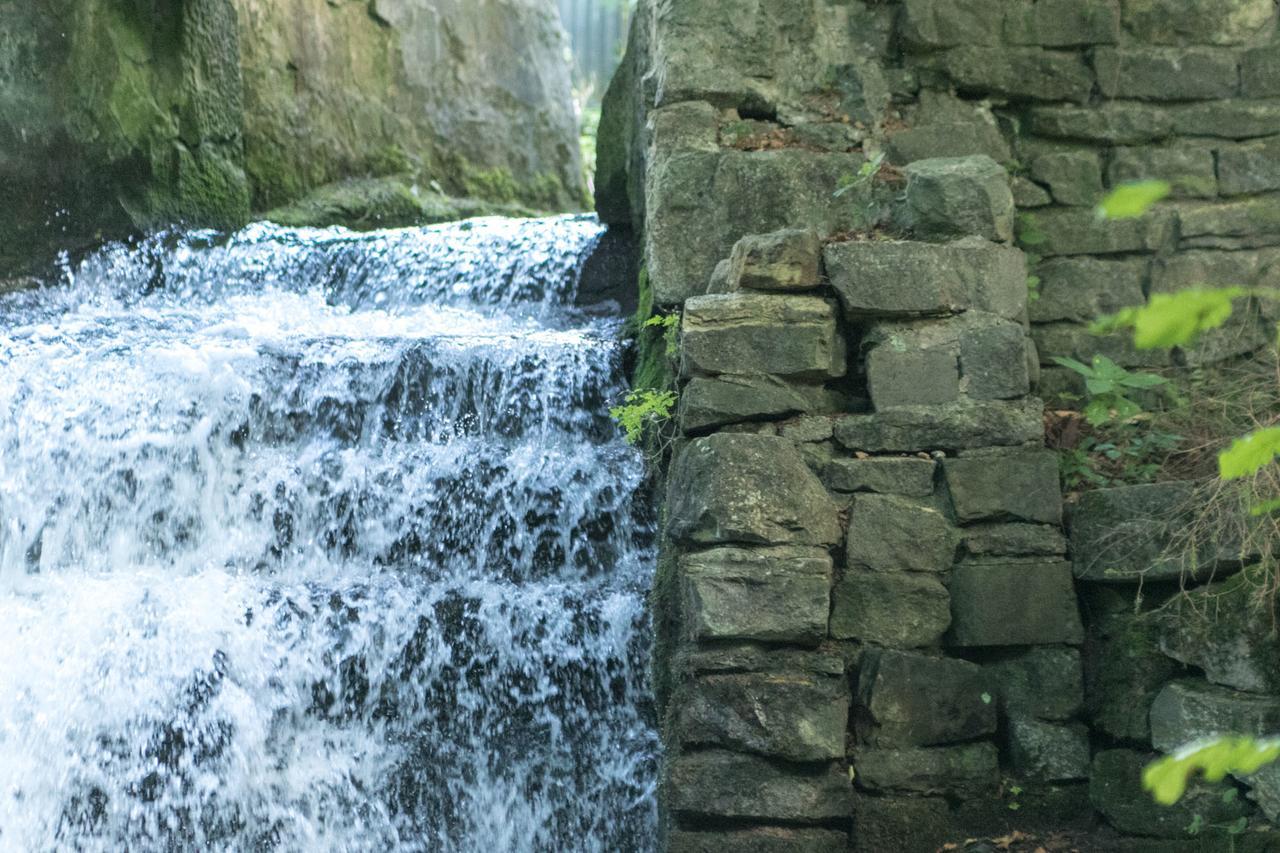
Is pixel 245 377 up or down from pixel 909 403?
up

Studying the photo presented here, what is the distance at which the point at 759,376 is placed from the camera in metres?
3.45

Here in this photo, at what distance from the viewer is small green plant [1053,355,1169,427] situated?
3.70 meters

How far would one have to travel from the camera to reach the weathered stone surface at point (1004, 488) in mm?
3365

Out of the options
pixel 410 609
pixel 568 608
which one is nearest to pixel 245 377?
pixel 410 609

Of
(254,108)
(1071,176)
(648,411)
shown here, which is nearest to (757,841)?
(648,411)

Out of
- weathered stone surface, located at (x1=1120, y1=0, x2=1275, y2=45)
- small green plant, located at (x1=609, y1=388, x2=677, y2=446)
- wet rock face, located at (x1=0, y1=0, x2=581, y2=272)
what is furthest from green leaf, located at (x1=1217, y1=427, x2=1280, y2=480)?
wet rock face, located at (x1=0, y1=0, x2=581, y2=272)

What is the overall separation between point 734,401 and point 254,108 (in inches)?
217

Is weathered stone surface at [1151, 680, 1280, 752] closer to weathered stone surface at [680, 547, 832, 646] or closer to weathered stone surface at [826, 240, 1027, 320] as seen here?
weathered stone surface at [680, 547, 832, 646]

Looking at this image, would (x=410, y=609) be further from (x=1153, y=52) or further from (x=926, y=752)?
(x=1153, y=52)

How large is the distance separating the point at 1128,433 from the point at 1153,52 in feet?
4.45

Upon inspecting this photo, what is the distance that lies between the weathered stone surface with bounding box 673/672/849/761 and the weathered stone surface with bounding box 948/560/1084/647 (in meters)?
0.41

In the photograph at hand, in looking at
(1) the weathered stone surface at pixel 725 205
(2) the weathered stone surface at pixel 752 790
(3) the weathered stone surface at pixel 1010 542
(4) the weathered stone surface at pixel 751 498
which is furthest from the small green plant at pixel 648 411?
(2) the weathered stone surface at pixel 752 790

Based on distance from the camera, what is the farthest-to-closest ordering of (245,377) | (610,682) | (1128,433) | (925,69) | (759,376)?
1. (245,377)
2. (925,69)
3. (610,682)
4. (1128,433)
5. (759,376)

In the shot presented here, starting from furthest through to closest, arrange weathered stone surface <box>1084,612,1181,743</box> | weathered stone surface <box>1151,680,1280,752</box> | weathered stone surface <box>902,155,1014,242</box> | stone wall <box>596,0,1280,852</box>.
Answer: weathered stone surface <box>902,155,1014,242</box>
weathered stone surface <box>1084,612,1181,743</box>
stone wall <box>596,0,1280,852</box>
weathered stone surface <box>1151,680,1280,752</box>
